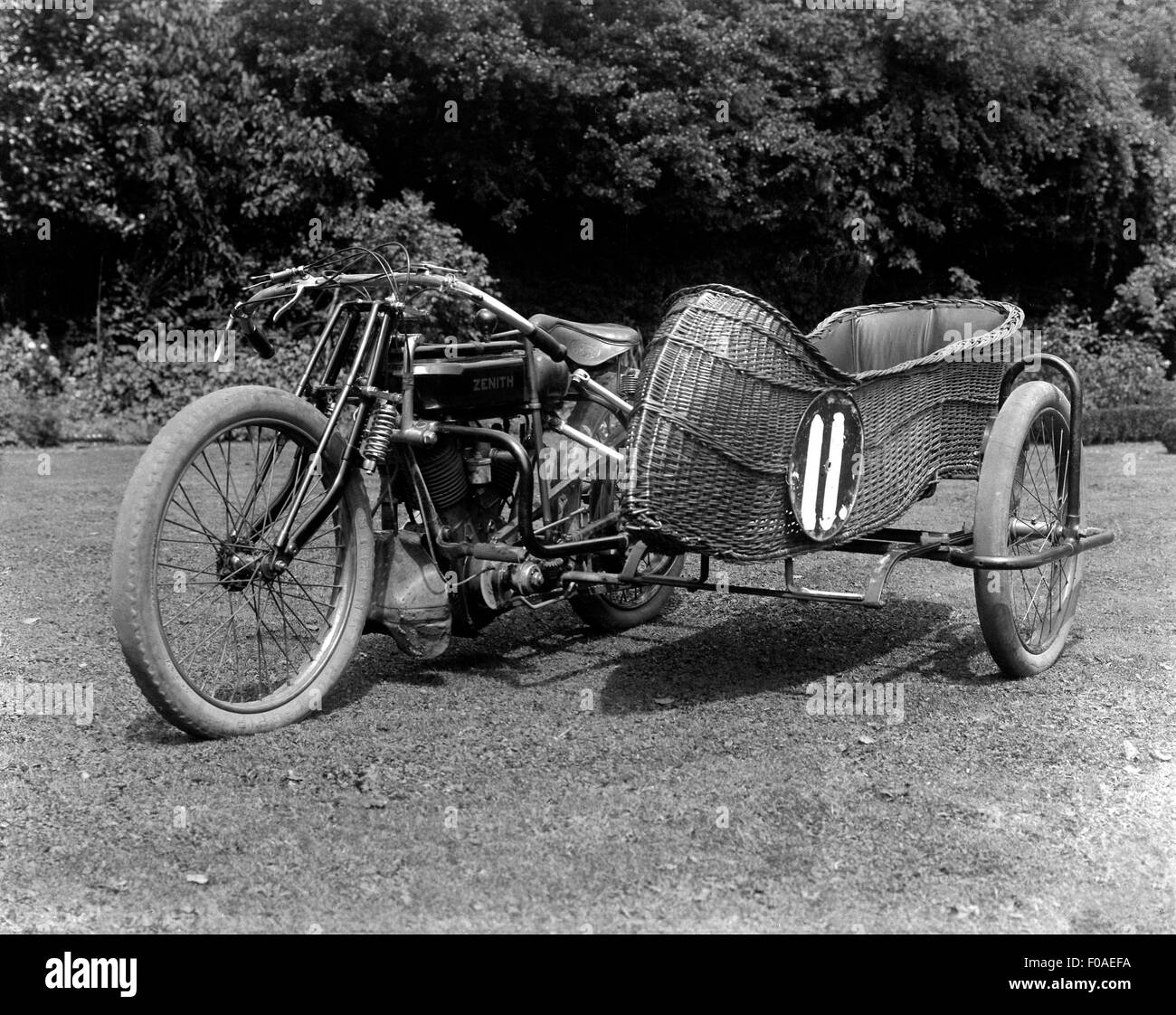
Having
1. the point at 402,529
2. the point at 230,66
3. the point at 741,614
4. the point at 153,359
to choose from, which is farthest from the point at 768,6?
the point at 402,529

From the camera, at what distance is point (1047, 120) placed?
1689 centimetres

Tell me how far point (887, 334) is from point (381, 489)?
7.75 ft

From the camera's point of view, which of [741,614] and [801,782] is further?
[741,614]

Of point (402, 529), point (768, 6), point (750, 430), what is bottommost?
Answer: point (402, 529)

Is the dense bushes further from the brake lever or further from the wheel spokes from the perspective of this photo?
the brake lever

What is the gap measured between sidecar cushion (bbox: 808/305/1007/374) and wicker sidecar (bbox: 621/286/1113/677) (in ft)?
0.06

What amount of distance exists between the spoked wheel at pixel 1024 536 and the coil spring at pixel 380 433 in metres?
1.99

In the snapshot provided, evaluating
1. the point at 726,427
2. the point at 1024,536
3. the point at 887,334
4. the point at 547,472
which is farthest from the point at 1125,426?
the point at 726,427

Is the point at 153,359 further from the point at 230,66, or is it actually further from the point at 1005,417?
the point at 1005,417

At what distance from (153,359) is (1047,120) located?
11.3 meters

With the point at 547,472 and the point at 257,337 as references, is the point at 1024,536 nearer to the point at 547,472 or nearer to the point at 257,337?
the point at 547,472

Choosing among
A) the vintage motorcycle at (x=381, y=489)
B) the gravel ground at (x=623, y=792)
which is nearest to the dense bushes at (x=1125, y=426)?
the gravel ground at (x=623, y=792)

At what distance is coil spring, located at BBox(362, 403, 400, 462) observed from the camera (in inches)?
167

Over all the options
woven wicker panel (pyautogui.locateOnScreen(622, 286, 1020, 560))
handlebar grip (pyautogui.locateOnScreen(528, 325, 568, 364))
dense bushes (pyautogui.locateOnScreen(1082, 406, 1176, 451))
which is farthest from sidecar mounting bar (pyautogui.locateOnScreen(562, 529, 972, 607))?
dense bushes (pyautogui.locateOnScreen(1082, 406, 1176, 451))
